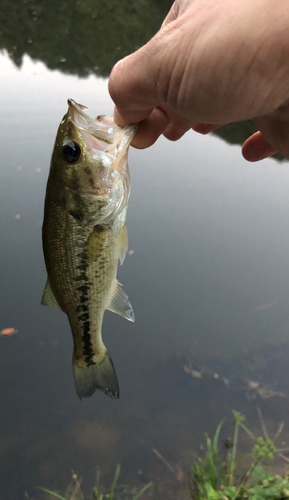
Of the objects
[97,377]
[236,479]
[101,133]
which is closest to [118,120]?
[101,133]

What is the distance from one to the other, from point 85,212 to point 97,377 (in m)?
0.90

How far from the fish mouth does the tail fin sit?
1.05 metres

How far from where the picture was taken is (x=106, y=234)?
1461 mm

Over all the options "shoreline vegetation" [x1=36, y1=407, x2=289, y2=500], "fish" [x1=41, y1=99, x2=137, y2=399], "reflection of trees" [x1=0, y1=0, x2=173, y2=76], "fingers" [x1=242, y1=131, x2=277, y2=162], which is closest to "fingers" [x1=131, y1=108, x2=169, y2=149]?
"fish" [x1=41, y1=99, x2=137, y2=399]

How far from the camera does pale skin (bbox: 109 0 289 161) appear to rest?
2.87ft

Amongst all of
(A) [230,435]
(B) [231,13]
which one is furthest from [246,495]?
(B) [231,13]

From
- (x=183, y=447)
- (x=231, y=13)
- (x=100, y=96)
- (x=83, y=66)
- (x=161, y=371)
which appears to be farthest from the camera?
(x=83, y=66)

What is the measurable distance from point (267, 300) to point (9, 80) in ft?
21.0

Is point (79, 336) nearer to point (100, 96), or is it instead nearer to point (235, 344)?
point (235, 344)

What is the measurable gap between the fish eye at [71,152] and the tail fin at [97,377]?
3.31 ft

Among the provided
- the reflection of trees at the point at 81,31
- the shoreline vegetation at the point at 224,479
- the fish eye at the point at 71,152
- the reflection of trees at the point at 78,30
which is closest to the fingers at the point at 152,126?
the fish eye at the point at 71,152

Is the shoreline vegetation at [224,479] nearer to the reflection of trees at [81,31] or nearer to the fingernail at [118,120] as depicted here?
the fingernail at [118,120]

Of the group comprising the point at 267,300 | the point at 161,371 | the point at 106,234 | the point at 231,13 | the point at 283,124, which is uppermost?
the point at 231,13

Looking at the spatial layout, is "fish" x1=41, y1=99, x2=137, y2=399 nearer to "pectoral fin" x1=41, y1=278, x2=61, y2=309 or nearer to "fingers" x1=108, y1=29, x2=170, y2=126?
"pectoral fin" x1=41, y1=278, x2=61, y2=309
